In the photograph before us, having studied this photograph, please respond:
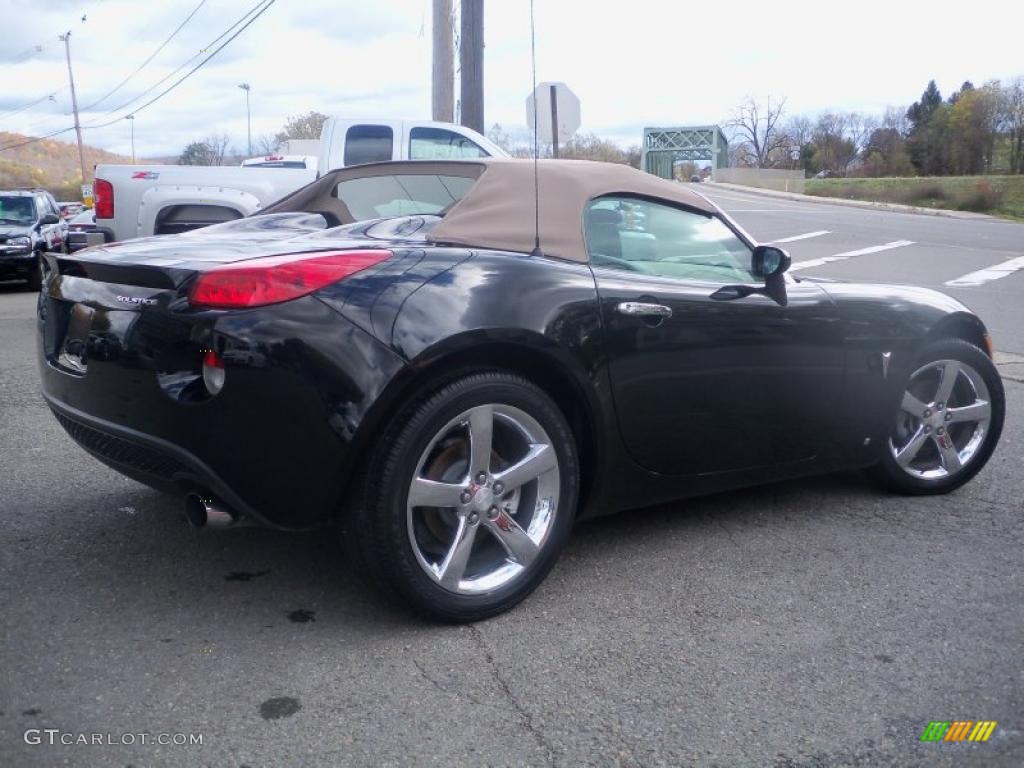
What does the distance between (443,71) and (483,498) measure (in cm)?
1295

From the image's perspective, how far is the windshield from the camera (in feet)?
55.3

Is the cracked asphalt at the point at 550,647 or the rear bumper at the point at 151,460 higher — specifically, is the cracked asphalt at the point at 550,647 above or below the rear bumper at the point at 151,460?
below

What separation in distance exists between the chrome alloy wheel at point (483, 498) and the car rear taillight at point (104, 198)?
299 inches

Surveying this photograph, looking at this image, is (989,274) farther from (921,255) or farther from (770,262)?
(770,262)

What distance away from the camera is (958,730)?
9.25ft

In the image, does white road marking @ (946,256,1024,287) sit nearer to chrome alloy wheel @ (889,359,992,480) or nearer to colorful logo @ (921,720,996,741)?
chrome alloy wheel @ (889,359,992,480)

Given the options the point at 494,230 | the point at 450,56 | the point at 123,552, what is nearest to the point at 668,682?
the point at 494,230

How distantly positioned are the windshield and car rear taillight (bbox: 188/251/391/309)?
15.4 meters

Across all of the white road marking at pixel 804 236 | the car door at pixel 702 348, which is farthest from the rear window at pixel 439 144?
the white road marking at pixel 804 236

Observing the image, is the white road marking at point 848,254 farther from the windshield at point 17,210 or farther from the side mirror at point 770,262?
the side mirror at point 770,262

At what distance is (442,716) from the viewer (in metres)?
2.81

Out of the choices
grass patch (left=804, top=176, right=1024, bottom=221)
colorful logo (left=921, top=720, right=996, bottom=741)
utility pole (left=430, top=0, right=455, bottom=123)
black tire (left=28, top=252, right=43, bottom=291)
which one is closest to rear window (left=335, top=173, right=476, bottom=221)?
colorful logo (left=921, top=720, right=996, bottom=741)

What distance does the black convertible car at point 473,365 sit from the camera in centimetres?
304

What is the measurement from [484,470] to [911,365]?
7.41 ft
